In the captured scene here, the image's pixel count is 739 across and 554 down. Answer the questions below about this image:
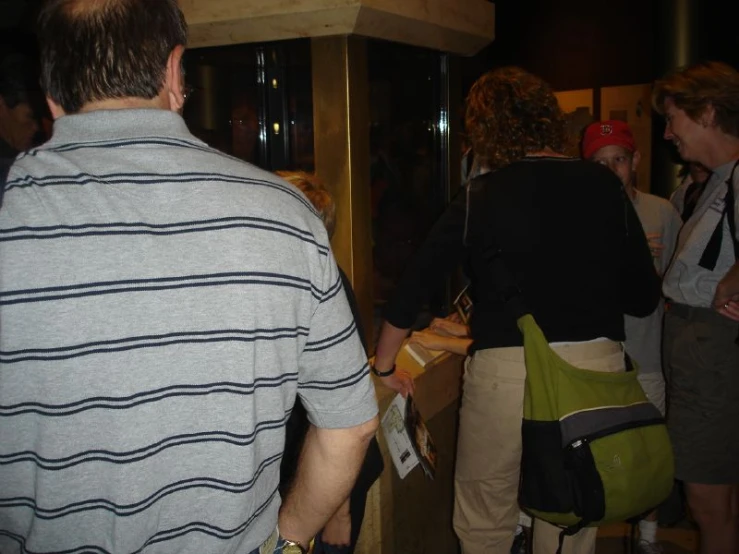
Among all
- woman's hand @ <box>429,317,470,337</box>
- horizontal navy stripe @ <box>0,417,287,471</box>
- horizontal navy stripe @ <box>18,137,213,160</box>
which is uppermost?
horizontal navy stripe @ <box>18,137,213,160</box>

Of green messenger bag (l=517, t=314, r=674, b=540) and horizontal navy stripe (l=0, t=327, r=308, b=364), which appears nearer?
horizontal navy stripe (l=0, t=327, r=308, b=364)

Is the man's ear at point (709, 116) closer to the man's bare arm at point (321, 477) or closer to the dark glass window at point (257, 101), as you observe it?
the dark glass window at point (257, 101)

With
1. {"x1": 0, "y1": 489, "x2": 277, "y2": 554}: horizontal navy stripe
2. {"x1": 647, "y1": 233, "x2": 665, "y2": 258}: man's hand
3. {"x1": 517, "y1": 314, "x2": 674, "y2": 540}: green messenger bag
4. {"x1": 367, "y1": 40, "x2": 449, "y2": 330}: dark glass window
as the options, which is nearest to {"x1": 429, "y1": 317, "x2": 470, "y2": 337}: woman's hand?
{"x1": 367, "y1": 40, "x2": 449, "y2": 330}: dark glass window

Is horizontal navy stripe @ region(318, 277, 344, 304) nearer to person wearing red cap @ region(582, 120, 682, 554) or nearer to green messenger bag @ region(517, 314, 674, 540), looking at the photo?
green messenger bag @ region(517, 314, 674, 540)

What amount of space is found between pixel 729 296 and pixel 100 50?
1.95m

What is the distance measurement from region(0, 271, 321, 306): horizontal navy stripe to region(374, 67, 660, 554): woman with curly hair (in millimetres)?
970

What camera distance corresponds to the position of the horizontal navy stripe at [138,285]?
76 cm

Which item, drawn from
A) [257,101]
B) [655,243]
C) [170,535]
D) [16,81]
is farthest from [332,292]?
[16,81]

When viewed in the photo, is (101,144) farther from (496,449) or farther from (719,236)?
(719,236)

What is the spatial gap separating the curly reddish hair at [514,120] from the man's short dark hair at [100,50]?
3.72 ft

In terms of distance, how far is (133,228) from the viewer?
785mm

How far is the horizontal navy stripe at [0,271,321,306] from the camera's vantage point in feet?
2.49

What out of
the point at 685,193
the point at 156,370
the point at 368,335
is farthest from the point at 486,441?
the point at 685,193

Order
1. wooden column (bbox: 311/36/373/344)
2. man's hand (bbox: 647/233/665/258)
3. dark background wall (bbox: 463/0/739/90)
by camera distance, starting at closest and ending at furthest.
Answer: wooden column (bbox: 311/36/373/344), man's hand (bbox: 647/233/665/258), dark background wall (bbox: 463/0/739/90)
